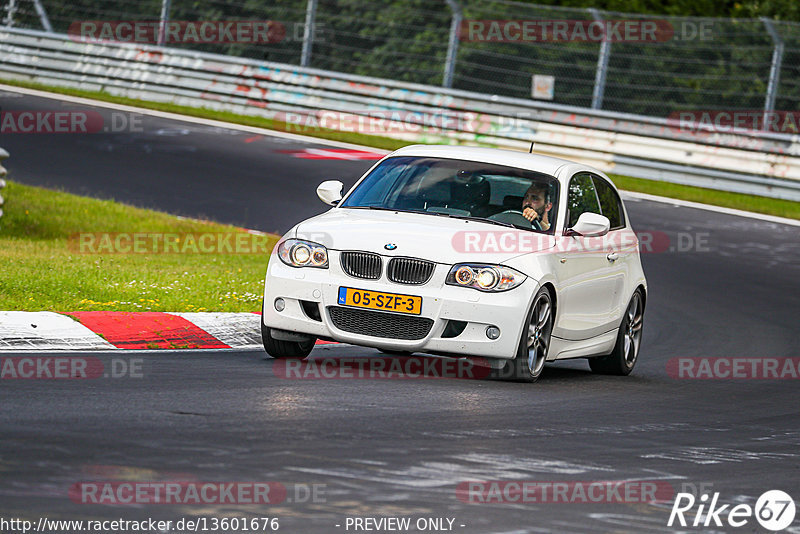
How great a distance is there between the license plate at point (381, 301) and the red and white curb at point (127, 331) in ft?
5.67

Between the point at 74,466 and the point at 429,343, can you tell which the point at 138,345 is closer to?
the point at 429,343

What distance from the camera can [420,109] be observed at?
2489 cm

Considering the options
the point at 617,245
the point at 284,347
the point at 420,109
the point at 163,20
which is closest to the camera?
the point at 284,347

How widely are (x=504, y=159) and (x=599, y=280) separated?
45.2 inches

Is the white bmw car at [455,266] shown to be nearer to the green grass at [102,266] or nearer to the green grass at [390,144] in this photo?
the green grass at [102,266]

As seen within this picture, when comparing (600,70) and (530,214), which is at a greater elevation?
(600,70)

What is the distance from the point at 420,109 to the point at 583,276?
1460 cm

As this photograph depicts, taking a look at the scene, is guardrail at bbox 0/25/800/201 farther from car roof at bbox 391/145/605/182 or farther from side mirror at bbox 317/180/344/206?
side mirror at bbox 317/180/344/206

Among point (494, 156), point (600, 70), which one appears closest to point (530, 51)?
point (600, 70)

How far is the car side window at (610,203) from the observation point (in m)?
11.7

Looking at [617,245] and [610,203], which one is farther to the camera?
[610,203]

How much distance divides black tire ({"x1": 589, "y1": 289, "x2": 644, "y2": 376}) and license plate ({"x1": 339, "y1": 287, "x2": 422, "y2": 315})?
2731mm

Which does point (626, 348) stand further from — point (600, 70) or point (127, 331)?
point (600, 70)

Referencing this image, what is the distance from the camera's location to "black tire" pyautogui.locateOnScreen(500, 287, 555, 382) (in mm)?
9555
